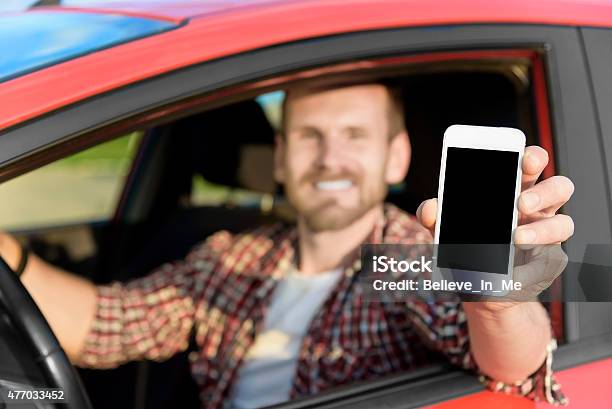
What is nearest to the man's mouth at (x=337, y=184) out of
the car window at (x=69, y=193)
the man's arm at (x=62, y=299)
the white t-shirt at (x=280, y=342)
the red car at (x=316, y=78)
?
the white t-shirt at (x=280, y=342)

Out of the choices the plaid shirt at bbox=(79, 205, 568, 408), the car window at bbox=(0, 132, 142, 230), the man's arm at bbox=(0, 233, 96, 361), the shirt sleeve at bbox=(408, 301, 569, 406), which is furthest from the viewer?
the car window at bbox=(0, 132, 142, 230)

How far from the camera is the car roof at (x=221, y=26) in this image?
116 centimetres

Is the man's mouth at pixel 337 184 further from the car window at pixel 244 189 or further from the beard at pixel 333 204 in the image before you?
the car window at pixel 244 189

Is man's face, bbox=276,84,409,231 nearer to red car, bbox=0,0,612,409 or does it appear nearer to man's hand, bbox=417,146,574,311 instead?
red car, bbox=0,0,612,409

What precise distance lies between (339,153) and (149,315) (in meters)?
0.60

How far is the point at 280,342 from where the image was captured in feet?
5.93

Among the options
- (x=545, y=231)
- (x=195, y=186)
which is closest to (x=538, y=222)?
(x=545, y=231)

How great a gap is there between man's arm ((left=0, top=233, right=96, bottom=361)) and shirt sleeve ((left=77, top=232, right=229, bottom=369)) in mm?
24

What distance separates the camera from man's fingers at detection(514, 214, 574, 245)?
1.06 m

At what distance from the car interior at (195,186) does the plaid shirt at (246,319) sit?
0.51 feet

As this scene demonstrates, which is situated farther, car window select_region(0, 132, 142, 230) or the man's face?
car window select_region(0, 132, 142, 230)

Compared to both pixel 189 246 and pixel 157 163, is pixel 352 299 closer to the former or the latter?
pixel 189 246

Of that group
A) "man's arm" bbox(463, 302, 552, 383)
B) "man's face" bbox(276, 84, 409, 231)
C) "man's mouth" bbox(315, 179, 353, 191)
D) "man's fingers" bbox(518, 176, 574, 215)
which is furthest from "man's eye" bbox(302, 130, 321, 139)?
"man's fingers" bbox(518, 176, 574, 215)

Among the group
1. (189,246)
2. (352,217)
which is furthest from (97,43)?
(189,246)
